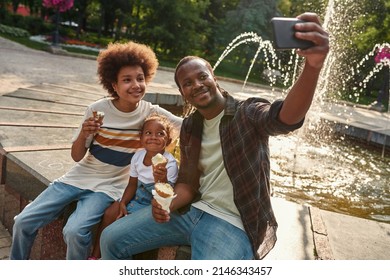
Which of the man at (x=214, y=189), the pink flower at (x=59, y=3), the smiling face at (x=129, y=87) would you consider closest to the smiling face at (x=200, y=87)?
the man at (x=214, y=189)

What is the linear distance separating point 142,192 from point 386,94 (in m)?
15.8

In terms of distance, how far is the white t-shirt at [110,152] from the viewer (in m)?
2.46

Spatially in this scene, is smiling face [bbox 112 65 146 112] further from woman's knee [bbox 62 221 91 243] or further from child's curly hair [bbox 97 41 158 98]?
woman's knee [bbox 62 221 91 243]

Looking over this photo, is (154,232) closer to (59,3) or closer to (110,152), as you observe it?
(110,152)

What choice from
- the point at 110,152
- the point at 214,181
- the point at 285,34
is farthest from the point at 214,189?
the point at 285,34

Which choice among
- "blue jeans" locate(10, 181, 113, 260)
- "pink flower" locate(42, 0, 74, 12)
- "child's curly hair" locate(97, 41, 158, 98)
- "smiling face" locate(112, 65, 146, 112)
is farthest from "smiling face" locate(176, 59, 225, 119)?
"pink flower" locate(42, 0, 74, 12)

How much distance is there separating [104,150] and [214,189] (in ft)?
2.71

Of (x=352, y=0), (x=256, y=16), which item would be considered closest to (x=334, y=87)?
(x=352, y=0)

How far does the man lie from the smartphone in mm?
378

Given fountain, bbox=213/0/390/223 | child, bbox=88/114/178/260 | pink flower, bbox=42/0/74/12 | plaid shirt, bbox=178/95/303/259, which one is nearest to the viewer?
plaid shirt, bbox=178/95/303/259

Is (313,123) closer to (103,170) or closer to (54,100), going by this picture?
(54,100)

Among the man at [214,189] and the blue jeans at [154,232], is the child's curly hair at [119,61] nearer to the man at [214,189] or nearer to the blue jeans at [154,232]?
the man at [214,189]

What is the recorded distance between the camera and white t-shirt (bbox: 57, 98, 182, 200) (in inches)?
96.7
